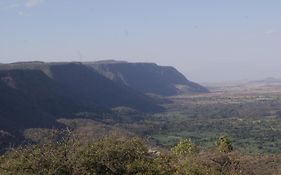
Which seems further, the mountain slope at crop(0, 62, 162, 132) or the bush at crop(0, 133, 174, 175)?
the mountain slope at crop(0, 62, 162, 132)

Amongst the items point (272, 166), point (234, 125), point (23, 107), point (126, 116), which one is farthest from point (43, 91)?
point (272, 166)

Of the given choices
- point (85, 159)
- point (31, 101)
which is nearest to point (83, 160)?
point (85, 159)

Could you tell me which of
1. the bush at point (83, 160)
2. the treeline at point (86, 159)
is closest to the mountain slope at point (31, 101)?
the treeline at point (86, 159)

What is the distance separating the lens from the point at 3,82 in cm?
14625

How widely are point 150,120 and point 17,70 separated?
49057 mm

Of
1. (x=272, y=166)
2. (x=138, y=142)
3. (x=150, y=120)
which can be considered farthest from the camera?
(x=150, y=120)

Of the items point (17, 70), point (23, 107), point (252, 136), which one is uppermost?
point (17, 70)

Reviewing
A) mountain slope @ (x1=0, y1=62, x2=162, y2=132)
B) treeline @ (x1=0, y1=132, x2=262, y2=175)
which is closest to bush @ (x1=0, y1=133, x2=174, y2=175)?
treeline @ (x1=0, y1=132, x2=262, y2=175)

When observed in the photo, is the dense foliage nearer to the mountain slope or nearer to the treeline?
the treeline

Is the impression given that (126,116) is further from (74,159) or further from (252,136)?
(74,159)

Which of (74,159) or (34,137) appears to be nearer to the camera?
(74,159)

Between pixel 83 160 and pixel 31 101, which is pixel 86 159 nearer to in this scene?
pixel 83 160

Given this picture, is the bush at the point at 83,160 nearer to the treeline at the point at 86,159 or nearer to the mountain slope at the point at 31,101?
the treeline at the point at 86,159

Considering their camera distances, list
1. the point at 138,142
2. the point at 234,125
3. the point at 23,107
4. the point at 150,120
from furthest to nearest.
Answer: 1. the point at 150,120
2. the point at 234,125
3. the point at 23,107
4. the point at 138,142
